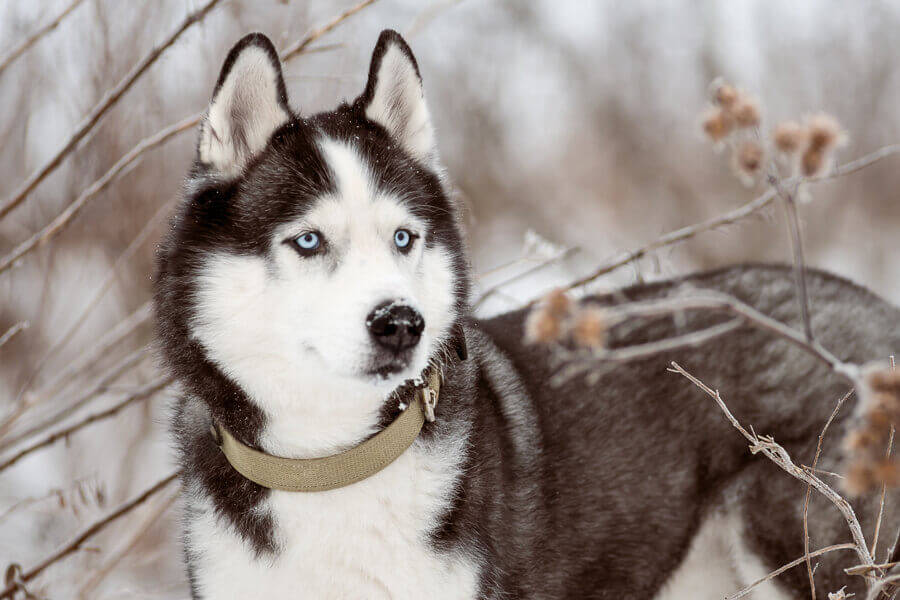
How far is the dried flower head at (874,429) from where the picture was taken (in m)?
1.05

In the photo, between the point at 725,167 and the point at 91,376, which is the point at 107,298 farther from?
the point at 725,167

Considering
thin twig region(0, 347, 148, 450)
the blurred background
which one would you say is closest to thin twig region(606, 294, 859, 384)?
thin twig region(0, 347, 148, 450)

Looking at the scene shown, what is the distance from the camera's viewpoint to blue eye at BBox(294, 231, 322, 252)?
7.09 ft

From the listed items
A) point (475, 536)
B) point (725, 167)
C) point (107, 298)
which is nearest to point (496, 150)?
point (725, 167)

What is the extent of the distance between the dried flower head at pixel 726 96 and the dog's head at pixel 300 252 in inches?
35.9

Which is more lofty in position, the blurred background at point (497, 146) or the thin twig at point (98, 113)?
the thin twig at point (98, 113)

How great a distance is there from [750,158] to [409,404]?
1.28m

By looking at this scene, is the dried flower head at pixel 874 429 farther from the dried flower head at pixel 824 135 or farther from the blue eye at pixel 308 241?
the blue eye at pixel 308 241

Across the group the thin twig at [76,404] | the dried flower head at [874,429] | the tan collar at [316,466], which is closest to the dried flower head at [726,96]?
the dried flower head at [874,429]

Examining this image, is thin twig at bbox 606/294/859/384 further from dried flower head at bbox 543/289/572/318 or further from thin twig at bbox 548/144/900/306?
thin twig at bbox 548/144/900/306

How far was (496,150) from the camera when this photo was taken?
8602mm

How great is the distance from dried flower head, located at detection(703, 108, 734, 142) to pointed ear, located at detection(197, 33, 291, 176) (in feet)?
4.20

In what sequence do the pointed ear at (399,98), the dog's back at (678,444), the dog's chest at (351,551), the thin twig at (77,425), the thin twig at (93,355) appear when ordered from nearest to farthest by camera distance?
1. the dog's chest at (351,551)
2. the pointed ear at (399,98)
3. the dog's back at (678,444)
4. the thin twig at (77,425)
5. the thin twig at (93,355)

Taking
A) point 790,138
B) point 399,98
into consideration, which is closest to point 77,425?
point 399,98
